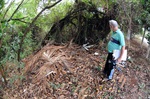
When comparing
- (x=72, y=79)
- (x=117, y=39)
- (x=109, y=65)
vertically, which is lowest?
(x=72, y=79)

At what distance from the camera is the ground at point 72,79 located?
4.30 m

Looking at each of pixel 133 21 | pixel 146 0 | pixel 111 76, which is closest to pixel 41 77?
pixel 111 76

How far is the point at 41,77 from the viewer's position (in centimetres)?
457

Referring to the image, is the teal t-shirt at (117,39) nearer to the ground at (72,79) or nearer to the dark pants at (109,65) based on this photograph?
the dark pants at (109,65)

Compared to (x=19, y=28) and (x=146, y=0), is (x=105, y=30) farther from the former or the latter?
(x=19, y=28)

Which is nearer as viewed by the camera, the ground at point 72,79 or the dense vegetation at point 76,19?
the ground at point 72,79

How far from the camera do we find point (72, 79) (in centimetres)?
463

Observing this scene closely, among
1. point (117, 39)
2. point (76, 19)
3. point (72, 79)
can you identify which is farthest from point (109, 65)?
point (76, 19)

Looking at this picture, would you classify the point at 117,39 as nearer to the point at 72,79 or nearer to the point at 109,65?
the point at 109,65

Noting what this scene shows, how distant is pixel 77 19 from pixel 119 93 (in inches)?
109

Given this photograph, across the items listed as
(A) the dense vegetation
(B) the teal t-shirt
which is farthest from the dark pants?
(A) the dense vegetation

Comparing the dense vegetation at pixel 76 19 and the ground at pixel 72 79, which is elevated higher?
the dense vegetation at pixel 76 19

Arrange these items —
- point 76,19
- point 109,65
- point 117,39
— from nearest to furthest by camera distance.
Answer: point 117,39, point 109,65, point 76,19

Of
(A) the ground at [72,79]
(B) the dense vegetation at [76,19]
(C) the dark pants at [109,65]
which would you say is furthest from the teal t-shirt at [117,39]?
(B) the dense vegetation at [76,19]
